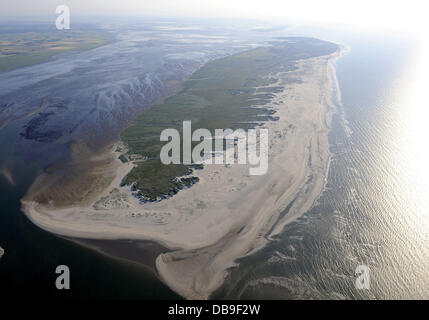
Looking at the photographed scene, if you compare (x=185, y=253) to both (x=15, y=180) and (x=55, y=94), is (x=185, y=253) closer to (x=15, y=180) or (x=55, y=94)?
(x=15, y=180)

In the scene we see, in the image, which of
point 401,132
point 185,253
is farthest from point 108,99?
point 401,132

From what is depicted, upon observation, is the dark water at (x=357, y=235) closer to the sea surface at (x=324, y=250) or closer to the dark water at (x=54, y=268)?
the sea surface at (x=324, y=250)

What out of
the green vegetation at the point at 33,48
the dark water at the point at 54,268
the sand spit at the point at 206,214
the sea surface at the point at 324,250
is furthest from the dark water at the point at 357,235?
the green vegetation at the point at 33,48

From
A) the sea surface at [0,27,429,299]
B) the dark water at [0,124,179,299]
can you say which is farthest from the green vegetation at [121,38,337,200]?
the sea surface at [0,27,429,299]

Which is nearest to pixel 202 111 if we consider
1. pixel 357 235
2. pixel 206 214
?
pixel 206 214

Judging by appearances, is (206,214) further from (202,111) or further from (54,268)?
(202,111)

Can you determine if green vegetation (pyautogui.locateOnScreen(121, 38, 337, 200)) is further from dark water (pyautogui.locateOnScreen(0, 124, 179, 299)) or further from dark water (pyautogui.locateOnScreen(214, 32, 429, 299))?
dark water (pyautogui.locateOnScreen(214, 32, 429, 299))

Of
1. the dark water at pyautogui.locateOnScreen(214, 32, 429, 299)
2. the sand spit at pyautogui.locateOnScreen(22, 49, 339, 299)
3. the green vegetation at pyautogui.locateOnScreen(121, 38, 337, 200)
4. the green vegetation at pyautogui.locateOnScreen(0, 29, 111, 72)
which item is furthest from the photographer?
the green vegetation at pyautogui.locateOnScreen(0, 29, 111, 72)
